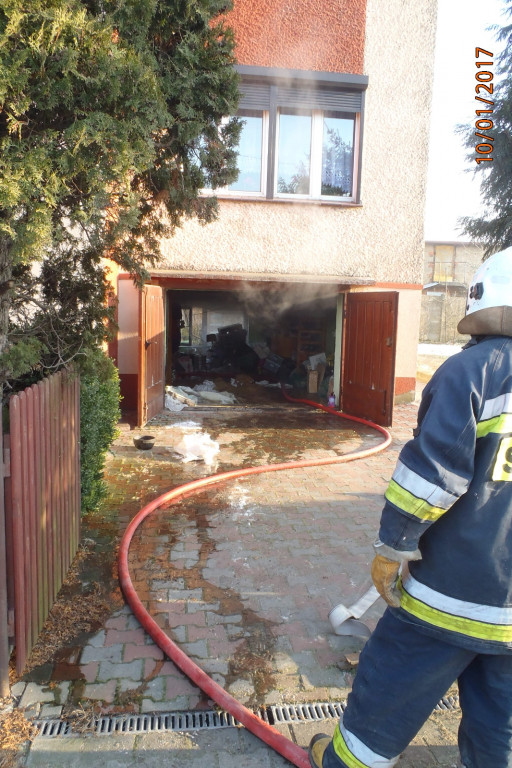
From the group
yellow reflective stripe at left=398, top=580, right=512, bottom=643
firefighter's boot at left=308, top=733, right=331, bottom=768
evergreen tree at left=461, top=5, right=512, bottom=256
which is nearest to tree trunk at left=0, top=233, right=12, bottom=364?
firefighter's boot at left=308, top=733, right=331, bottom=768

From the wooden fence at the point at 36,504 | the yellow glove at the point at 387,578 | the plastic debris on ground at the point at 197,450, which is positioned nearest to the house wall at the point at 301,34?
the plastic debris on ground at the point at 197,450

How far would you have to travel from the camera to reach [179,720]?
255cm

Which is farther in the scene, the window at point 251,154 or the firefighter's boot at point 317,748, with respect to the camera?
the window at point 251,154

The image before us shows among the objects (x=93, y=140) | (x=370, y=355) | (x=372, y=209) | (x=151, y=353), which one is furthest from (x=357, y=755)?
(x=372, y=209)

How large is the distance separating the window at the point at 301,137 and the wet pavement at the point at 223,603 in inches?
205

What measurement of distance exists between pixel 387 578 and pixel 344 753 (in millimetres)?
658

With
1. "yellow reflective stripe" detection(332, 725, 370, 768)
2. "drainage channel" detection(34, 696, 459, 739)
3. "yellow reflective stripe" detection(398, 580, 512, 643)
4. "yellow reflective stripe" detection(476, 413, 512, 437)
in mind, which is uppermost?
"yellow reflective stripe" detection(476, 413, 512, 437)

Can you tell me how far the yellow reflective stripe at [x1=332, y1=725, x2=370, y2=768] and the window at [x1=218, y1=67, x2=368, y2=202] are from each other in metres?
8.68

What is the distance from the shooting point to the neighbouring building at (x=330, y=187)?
9.22 meters

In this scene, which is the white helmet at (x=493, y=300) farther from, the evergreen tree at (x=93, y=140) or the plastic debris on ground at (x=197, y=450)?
the plastic debris on ground at (x=197, y=450)

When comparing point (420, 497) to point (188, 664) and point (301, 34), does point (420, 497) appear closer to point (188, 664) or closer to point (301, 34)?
point (188, 664)

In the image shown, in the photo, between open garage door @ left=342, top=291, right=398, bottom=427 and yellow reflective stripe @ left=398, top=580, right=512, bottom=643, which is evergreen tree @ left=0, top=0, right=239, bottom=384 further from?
open garage door @ left=342, top=291, right=398, bottom=427

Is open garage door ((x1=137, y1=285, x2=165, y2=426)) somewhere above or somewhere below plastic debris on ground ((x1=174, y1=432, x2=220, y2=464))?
above

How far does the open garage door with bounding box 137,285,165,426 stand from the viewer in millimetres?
8359
